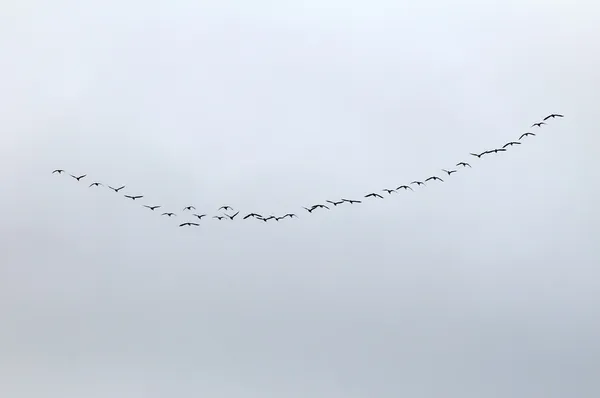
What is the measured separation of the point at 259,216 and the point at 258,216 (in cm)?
11

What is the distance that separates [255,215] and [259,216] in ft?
1.98

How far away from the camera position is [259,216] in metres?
100

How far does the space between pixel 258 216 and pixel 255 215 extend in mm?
540

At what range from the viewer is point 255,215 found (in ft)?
328

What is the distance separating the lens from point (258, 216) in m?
100
